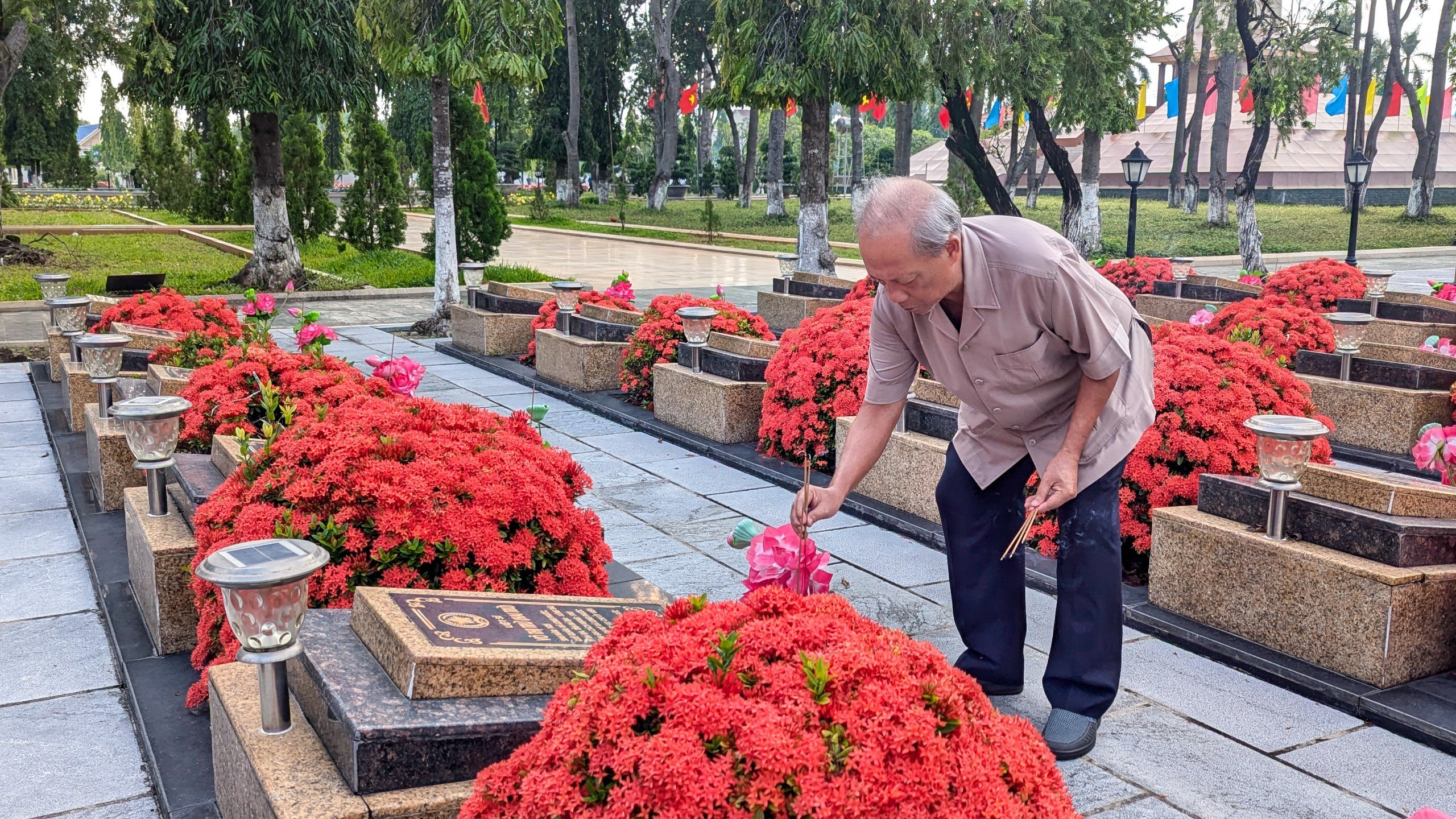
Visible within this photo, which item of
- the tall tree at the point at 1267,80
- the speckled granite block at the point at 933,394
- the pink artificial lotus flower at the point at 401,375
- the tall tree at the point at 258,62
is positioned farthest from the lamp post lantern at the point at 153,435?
the tall tree at the point at 1267,80

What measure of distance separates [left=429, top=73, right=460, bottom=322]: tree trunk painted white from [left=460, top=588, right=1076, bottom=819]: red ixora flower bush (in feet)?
36.7

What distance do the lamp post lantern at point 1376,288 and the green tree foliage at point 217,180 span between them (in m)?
24.7

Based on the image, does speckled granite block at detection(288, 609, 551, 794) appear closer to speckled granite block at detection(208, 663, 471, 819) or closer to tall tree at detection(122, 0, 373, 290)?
speckled granite block at detection(208, 663, 471, 819)

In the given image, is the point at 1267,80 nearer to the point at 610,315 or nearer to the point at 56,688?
the point at 610,315

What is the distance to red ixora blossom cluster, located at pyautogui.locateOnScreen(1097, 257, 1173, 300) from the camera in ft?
41.7

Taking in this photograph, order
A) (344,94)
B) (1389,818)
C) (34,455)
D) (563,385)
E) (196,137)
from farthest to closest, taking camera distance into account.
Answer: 1. (196,137)
2. (344,94)
3. (563,385)
4. (34,455)
5. (1389,818)

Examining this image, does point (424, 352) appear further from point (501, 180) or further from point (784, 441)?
point (501, 180)

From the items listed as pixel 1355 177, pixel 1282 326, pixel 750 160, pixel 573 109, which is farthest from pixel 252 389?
pixel 750 160

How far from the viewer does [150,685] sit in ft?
11.7

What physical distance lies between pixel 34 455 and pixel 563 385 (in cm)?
379

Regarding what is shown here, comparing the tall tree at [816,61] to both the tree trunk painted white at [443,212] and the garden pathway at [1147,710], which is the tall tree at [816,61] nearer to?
the tree trunk painted white at [443,212]

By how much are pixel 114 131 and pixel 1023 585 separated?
50.0 m

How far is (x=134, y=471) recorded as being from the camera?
18.1 feet

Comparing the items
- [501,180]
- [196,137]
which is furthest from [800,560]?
[501,180]
